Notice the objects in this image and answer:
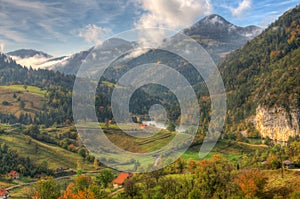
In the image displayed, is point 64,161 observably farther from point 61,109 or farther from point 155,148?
point 61,109

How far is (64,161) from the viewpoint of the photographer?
4437 inches

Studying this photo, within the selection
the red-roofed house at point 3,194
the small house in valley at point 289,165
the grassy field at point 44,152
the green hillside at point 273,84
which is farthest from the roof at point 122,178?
the green hillside at point 273,84

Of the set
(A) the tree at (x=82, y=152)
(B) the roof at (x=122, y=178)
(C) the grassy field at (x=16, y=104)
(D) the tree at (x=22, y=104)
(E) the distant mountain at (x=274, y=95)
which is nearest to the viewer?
(B) the roof at (x=122, y=178)

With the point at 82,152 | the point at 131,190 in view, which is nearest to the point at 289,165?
the point at 131,190

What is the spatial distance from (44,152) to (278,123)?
4245 inches

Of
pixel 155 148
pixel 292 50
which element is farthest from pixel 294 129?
pixel 155 148

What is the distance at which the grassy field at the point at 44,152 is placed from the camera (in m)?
110

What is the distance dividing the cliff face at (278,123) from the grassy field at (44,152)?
90439 millimetres

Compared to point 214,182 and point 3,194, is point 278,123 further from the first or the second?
point 3,194

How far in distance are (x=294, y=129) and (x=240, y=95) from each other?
50.1m

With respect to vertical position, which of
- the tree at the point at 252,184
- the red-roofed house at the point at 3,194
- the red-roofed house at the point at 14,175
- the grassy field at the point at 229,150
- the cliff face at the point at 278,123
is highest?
the cliff face at the point at 278,123

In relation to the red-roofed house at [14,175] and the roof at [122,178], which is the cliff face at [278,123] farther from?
the red-roofed house at [14,175]

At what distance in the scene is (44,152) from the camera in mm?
117000

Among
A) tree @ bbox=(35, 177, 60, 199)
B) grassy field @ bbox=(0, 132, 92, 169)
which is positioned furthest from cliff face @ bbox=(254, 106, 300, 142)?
tree @ bbox=(35, 177, 60, 199)
